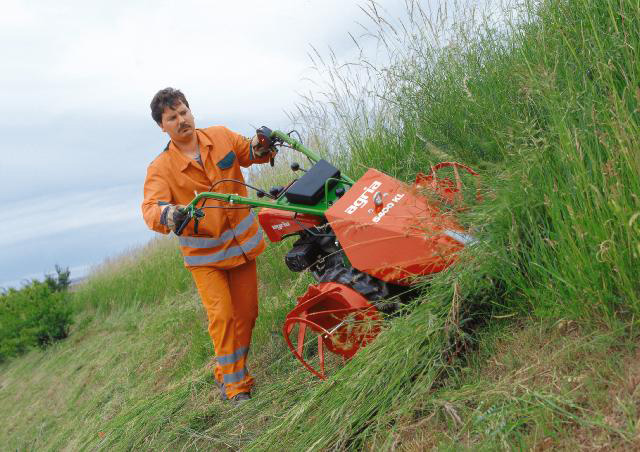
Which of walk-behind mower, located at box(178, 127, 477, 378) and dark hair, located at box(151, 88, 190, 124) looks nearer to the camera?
walk-behind mower, located at box(178, 127, 477, 378)

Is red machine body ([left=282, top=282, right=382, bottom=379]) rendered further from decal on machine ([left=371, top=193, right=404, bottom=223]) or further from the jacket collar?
the jacket collar

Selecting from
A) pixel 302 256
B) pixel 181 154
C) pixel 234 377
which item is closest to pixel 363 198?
pixel 302 256

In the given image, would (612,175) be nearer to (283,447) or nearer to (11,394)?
(283,447)

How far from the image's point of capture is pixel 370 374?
2.90m

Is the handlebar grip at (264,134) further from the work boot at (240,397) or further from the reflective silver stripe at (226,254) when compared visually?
the work boot at (240,397)

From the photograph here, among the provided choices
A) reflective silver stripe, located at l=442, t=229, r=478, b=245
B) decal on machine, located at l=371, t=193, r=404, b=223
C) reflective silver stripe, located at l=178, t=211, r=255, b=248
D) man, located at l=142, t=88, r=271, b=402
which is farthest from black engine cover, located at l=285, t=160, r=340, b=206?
reflective silver stripe, located at l=442, t=229, r=478, b=245

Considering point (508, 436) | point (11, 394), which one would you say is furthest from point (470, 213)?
point (11, 394)

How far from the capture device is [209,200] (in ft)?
14.6

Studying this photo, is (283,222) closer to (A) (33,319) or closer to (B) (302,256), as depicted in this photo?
(B) (302,256)

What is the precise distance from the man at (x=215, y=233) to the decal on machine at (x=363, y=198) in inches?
38.6

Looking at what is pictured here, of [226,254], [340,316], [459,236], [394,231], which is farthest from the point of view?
[226,254]

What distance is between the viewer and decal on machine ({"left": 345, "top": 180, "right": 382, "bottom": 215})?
3443mm

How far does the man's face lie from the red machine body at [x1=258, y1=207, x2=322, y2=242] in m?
0.81

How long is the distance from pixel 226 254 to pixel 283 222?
62 centimetres
